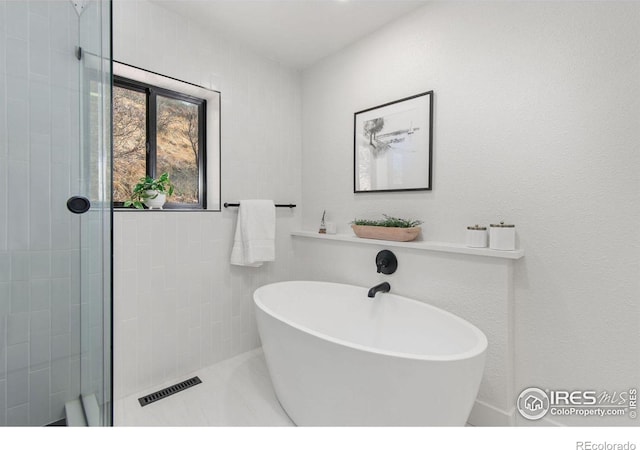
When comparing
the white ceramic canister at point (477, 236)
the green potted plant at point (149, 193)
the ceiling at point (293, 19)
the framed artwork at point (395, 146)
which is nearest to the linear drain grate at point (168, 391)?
the green potted plant at point (149, 193)

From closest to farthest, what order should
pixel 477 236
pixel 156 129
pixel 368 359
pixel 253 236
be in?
pixel 368 359 → pixel 477 236 → pixel 156 129 → pixel 253 236

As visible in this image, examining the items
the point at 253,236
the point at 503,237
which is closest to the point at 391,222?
the point at 503,237

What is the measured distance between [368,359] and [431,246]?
0.85 m

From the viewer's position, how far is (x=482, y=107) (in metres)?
1.67

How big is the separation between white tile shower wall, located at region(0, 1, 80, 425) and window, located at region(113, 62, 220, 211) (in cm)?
42

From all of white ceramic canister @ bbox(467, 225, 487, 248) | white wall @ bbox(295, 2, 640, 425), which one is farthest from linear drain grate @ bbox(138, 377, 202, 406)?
white ceramic canister @ bbox(467, 225, 487, 248)

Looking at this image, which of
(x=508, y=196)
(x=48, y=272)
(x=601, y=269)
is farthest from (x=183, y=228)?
(x=601, y=269)

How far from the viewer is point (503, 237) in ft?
4.97

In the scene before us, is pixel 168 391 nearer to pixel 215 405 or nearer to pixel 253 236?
pixel 215 405

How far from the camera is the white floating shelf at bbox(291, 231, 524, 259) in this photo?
1.50 meters

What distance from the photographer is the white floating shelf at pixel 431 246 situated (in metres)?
1.50

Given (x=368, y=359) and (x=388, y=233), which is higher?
(x=388, y=233)

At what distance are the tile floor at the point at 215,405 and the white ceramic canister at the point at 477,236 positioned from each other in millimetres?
1364

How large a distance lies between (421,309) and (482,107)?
3.87 feet
